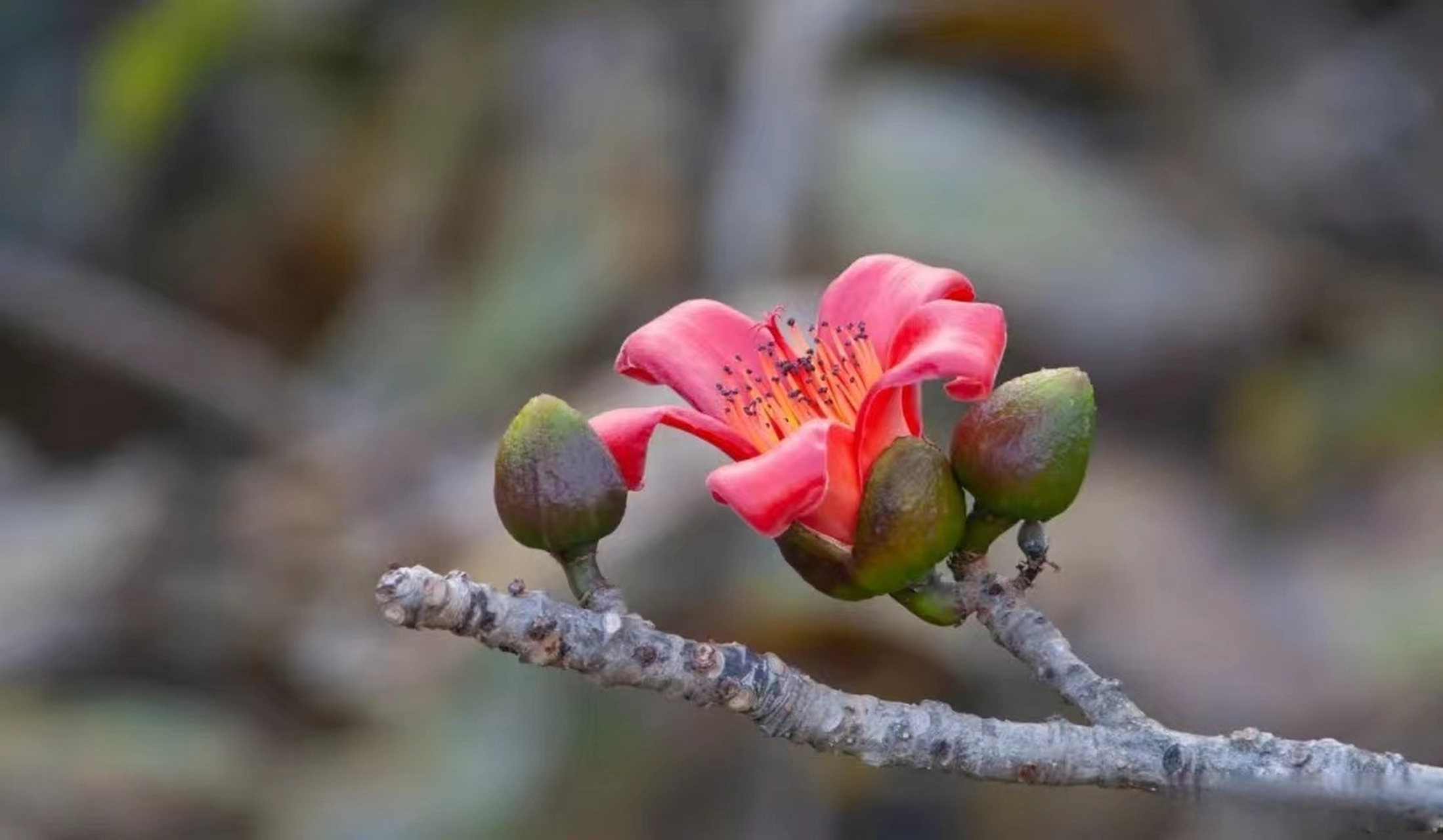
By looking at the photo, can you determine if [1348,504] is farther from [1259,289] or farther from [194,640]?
[194,640]

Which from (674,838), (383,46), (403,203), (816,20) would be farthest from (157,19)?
(674,838)

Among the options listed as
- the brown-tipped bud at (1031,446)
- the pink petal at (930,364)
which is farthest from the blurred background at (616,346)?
the brown-tipped bud at (1031,446)

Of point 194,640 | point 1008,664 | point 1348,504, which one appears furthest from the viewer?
point 194,640

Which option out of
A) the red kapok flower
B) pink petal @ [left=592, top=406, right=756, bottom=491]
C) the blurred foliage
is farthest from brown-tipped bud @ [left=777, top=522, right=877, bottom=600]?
the blurred foliage

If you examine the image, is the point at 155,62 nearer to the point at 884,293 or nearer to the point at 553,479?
the point at 884,293

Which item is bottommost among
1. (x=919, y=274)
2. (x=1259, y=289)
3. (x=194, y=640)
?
(x=919, y=274)

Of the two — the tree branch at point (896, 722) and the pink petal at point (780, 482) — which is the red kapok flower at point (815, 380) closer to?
the pink petal at point (780, 482)

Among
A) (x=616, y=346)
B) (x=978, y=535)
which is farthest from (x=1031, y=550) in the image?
(x=616, y=346)
